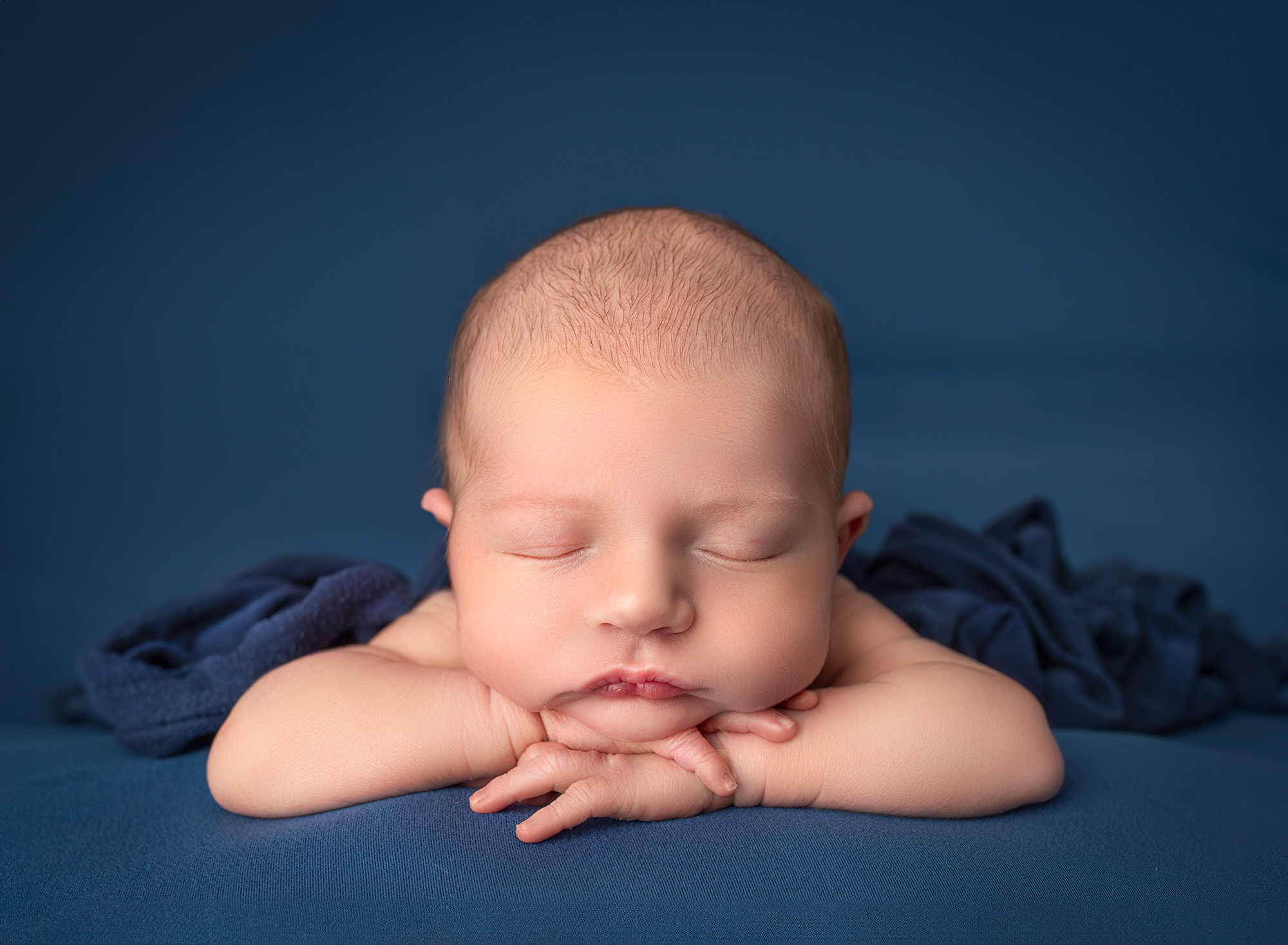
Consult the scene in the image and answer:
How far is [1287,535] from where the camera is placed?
240 cm

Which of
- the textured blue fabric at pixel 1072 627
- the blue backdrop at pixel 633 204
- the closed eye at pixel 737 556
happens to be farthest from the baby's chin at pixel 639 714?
the blue backdrop at pixel 633 204

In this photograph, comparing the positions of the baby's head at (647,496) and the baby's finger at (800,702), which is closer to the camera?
the baby's head at (647,496)

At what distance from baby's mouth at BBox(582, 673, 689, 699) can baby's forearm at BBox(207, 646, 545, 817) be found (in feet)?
0.44

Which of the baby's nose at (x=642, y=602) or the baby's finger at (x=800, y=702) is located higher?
the baby's nose at (x=642, y=602)

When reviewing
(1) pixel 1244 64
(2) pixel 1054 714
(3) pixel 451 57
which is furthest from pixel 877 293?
(2) pixel 1054 714

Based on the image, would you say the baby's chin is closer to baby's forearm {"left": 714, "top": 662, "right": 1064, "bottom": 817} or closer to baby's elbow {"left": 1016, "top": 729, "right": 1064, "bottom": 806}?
baby's forearm {"left": 714, "top": 662, "right": 1064, "bottom": 817}

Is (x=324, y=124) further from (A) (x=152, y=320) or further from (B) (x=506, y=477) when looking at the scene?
(B) (x=506, y=477)

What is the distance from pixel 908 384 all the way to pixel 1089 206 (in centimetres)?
64

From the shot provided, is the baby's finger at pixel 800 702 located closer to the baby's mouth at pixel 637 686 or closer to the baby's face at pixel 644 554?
the baby's face at pixel 644 554

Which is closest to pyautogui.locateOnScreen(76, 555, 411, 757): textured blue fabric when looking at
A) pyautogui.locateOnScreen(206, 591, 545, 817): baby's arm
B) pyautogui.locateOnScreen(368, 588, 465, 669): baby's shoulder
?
pyautogui.locateOnScreen(368, 588, 465, 669): baby's shoulder

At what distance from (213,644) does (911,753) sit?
1.02 m

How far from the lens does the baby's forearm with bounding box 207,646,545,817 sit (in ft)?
3.73

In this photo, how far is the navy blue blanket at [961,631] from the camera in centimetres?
144

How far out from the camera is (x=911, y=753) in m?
1.13
